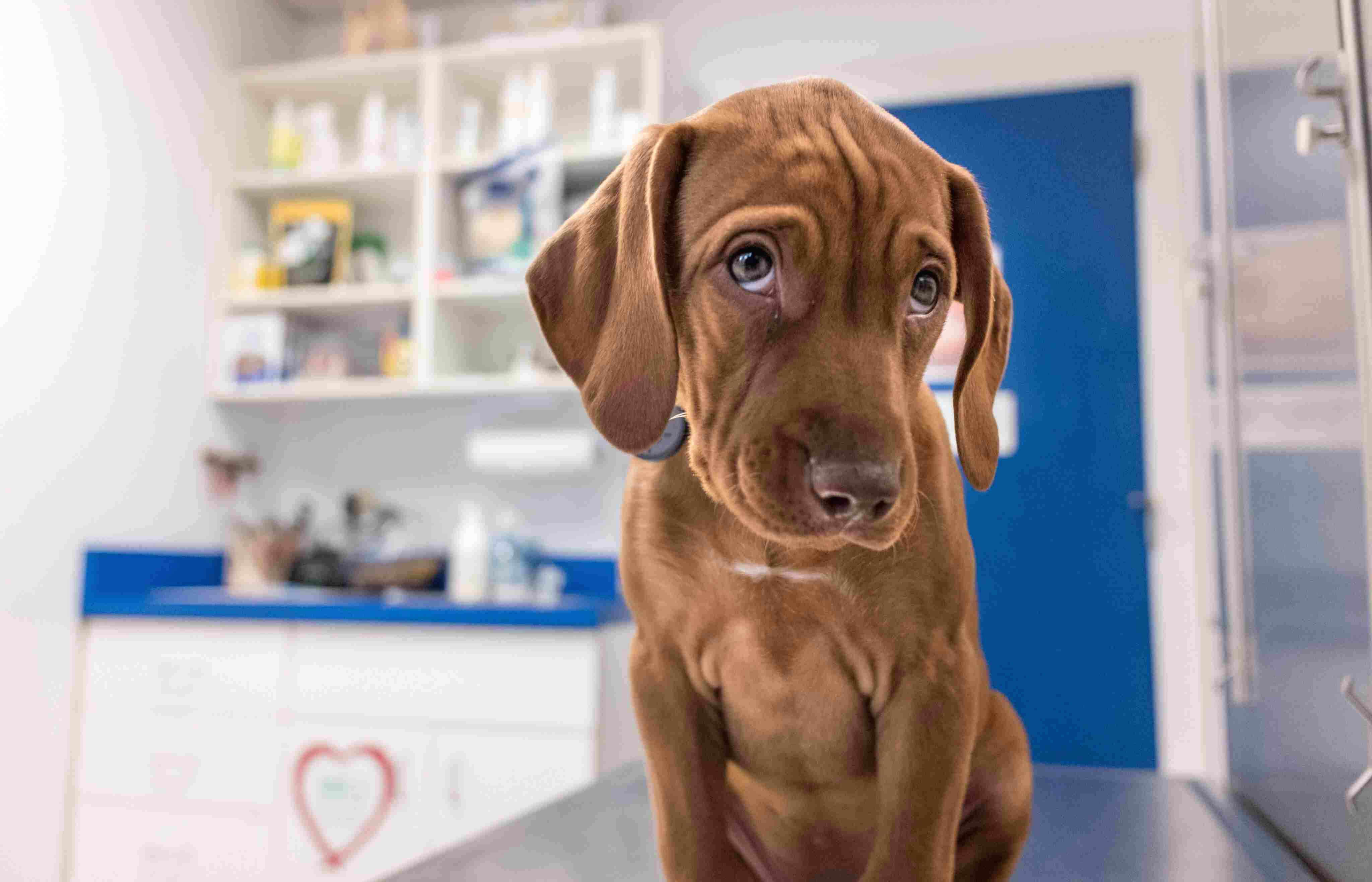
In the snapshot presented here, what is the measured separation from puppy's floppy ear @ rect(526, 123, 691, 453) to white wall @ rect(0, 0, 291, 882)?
233cm

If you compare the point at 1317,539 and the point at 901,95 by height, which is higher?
the point at 901,95

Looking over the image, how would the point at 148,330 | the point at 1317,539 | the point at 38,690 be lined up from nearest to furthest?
the point at 1317,539, the point at 38,690, the point at 148,330

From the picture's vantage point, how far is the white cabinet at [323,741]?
6.79ft

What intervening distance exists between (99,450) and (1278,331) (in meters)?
2.61

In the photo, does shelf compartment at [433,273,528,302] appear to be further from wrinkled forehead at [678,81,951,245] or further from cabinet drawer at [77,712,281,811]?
wrinkled forehead at [678,81,951,245]

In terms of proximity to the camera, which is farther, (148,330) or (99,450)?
(148,330)

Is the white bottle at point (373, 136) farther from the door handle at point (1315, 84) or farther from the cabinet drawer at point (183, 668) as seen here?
the door handle at point (1315, 84)

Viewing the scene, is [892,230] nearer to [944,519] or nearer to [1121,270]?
[944,519]

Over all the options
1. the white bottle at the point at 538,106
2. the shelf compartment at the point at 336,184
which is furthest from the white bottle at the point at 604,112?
the shelf compartment at the point at 336,184

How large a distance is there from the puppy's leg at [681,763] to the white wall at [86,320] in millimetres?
2300

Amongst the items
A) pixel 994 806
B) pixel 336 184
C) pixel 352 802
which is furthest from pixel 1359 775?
pixel 336 184

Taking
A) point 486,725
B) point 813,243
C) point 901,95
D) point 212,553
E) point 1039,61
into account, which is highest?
point 1039,61

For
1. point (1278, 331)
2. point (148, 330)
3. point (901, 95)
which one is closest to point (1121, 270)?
point (901, 95)

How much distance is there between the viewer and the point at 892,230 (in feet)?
1.16
